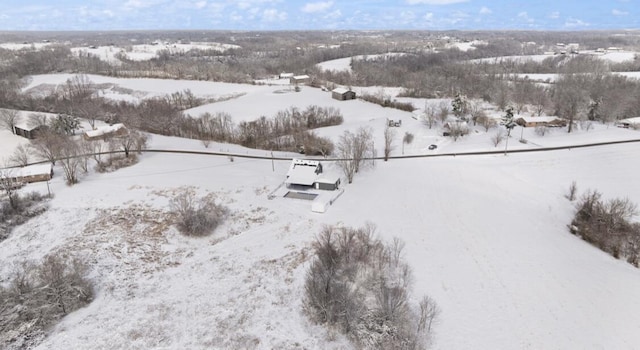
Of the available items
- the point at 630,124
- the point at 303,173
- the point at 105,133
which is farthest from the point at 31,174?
the point at 630,124

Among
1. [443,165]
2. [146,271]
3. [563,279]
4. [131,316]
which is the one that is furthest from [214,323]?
[443,165]

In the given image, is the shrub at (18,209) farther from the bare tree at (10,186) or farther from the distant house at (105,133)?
the distant house at (105,133)

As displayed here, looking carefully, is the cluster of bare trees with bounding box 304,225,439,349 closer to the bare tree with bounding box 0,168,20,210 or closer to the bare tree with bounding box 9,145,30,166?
the bare tree with bounding box 0,168,20,210

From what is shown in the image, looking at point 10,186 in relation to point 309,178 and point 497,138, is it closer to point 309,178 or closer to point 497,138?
point 309,178

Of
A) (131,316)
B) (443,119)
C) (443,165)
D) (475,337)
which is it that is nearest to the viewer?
(475,337)

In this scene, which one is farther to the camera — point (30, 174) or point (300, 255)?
point (30, 174)

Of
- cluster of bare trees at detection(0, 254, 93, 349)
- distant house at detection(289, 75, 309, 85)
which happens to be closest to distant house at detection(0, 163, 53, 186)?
cluster of bare trees at detection(0, 254, 93, 349)

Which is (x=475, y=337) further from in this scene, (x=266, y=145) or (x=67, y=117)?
(x=67, y=117)

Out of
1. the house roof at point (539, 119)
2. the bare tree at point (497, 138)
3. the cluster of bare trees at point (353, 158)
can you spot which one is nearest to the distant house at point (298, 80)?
the house roof at point (539, 119)
